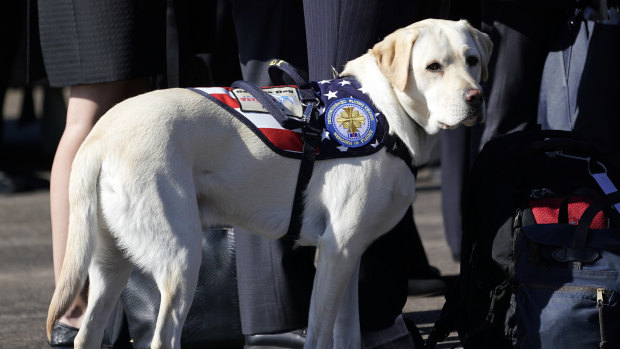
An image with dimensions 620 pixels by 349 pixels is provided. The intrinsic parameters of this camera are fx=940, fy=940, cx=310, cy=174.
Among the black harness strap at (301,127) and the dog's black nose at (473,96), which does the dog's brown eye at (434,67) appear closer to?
the dog's black nose at (473,96)

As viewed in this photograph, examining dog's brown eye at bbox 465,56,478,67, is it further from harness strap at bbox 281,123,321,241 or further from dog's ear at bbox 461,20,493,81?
harness strap at bbox 281,123,321,241

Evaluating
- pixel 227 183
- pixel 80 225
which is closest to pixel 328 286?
pixel 227 183

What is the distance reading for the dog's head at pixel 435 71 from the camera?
2992mm

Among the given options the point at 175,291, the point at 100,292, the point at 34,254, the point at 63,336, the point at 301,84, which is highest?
the point at 301,84

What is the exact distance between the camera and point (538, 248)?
312cm

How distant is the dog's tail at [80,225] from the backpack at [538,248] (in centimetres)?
137

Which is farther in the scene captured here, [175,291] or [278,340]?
[278,340]

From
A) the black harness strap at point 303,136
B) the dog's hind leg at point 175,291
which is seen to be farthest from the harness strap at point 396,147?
the dog's hind leg at point 175,291

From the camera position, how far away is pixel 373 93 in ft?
10.3

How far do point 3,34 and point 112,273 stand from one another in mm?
5148

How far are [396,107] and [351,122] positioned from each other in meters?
0.17

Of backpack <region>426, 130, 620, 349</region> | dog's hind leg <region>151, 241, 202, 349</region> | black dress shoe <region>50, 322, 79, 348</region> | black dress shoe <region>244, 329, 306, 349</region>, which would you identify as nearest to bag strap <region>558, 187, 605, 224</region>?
backpack <region>426, 130, 620, 349</region>

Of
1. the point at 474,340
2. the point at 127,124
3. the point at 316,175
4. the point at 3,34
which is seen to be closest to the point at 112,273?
the point at 127,124

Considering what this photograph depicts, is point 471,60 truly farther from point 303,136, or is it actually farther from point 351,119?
point 303,136
